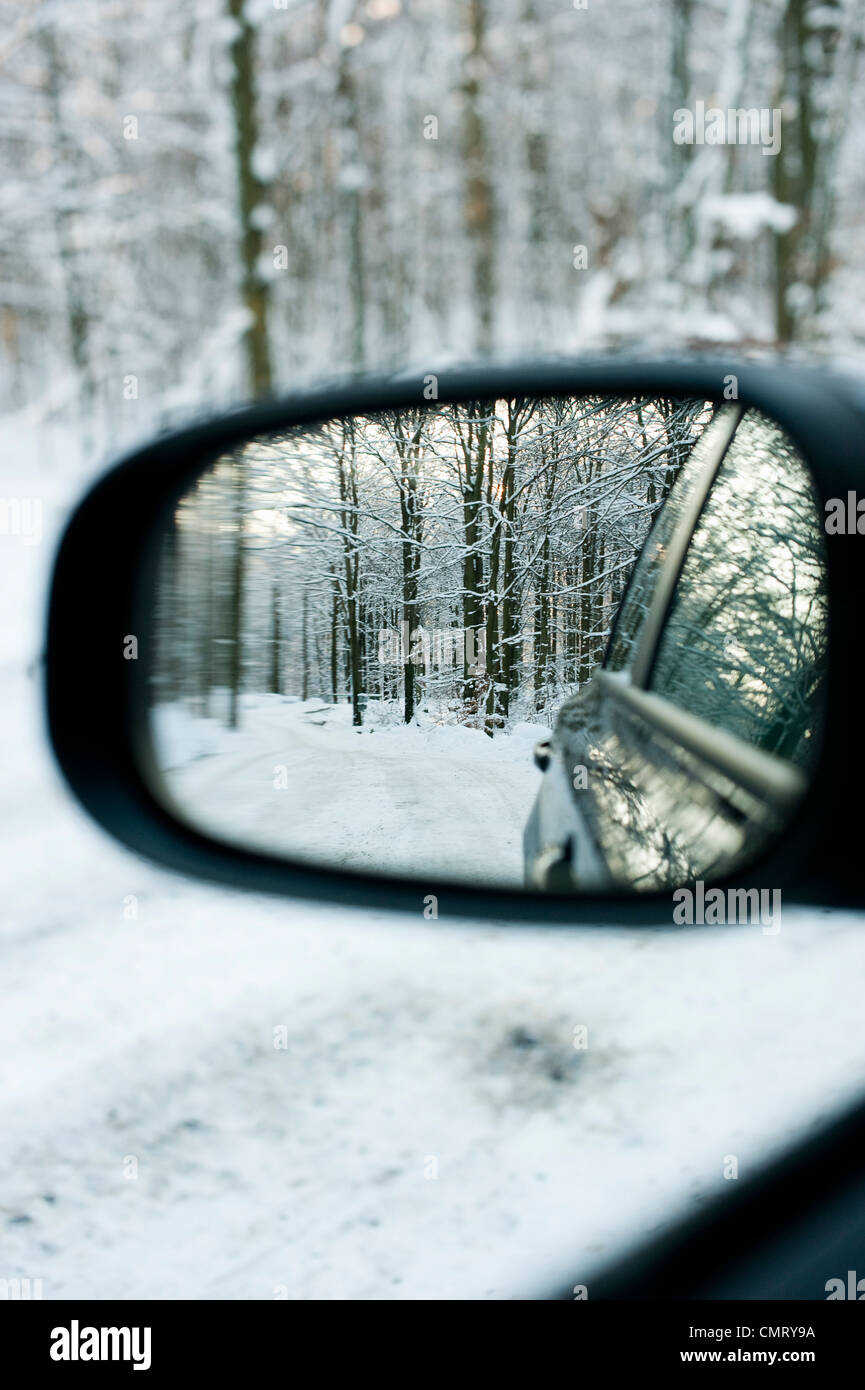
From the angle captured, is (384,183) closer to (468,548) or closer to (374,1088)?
(374,1088)

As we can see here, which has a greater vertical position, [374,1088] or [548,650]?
[548,650]

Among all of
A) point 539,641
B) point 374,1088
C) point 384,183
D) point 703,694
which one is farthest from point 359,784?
point 384,183

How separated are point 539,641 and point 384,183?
25.3 metres

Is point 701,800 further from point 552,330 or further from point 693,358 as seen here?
point 552,330

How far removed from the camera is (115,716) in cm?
152

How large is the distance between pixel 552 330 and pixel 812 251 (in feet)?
51.5

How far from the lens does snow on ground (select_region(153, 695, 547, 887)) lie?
3.90 ft

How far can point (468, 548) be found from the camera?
1.16 m

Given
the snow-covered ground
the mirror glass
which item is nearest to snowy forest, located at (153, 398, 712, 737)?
the mirror glass

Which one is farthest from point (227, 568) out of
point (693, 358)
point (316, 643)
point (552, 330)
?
point (552, 330)

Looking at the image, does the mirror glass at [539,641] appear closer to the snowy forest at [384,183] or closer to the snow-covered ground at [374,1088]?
the snow-covered ground at [374,1088]

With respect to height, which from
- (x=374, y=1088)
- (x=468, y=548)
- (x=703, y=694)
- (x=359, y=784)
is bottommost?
(x=374, y=1088)

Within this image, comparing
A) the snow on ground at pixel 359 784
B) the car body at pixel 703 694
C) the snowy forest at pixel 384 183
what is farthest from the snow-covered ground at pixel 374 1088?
the snowy forest at pixel 384 183

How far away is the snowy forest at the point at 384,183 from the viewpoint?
11156 millimetres
